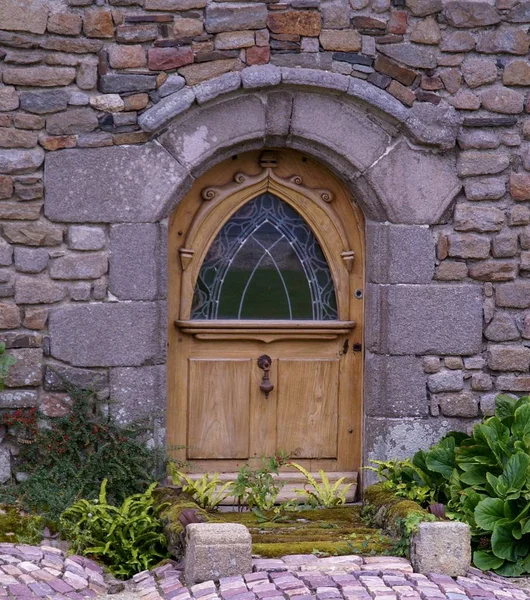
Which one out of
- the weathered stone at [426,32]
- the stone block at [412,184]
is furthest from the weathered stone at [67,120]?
the weathered stone at [426,32]

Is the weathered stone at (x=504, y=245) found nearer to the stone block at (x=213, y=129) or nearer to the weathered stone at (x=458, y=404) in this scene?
the weathered stone at (x=458, y=404)

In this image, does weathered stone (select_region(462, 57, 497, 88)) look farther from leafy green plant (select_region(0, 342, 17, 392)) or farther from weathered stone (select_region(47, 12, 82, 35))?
leafy green plant (select_region(0, 342, 17, 392))

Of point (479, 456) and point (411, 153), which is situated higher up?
point (411, 153)

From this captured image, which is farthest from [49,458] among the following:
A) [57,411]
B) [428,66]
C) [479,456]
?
[428,66]

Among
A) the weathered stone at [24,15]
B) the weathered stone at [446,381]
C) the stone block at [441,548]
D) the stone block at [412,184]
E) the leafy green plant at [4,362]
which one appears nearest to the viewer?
the stone block at [441,548]

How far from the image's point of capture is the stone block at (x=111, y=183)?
5.82m

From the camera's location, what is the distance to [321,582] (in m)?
4.44

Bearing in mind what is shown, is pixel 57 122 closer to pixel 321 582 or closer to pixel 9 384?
pixel 9 384

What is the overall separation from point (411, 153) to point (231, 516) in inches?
92.1

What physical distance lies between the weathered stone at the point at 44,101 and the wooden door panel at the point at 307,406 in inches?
78.8

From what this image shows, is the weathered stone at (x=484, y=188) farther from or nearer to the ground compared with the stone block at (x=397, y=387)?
farther from the ground

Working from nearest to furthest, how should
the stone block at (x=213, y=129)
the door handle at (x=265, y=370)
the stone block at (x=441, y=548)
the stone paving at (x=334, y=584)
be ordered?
the stone paving at (x=334, y=584), the stone block at (x=441, y=548), the stone block at (x=213, y=129), the door handle at (x=265, y=370)

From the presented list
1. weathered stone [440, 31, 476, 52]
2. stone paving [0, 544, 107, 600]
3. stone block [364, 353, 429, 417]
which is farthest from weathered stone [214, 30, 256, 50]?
stone paving [0, 544, 107, 600]

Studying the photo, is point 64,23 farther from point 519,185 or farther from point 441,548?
point 441,548
